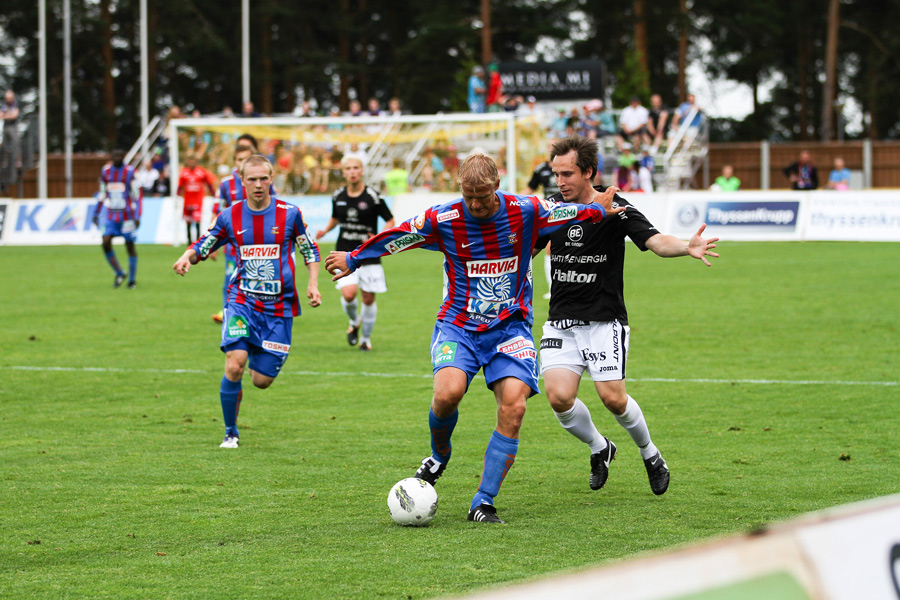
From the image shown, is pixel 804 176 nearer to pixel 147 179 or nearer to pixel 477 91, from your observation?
pixel 477 91

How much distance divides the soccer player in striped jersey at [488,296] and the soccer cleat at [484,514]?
0.19 feet

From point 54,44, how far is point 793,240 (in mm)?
34300

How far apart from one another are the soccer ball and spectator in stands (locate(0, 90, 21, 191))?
3206 centimetres

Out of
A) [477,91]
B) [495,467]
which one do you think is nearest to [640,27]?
[477,91]

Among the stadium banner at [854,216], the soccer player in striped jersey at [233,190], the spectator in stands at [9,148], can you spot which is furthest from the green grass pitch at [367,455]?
the spectator in stands at [9,148]

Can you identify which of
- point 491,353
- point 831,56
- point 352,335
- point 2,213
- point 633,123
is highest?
point 831,56

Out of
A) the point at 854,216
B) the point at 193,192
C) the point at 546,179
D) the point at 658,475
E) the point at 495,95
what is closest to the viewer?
the point at 658,475

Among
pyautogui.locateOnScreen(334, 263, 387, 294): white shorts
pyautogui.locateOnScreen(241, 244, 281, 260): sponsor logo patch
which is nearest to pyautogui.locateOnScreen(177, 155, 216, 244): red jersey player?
pyautogui.locateOnScreen(334, 263, 387, 294): white shorts

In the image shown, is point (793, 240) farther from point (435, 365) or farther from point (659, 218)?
point (435, 365)

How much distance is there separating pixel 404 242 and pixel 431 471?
3.86ft

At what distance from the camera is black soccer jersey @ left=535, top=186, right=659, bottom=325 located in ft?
19.8

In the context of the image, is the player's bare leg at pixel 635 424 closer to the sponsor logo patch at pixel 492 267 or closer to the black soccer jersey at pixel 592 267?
the black soccer jersey at pixel 592 267

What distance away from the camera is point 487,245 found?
5625 millimetres

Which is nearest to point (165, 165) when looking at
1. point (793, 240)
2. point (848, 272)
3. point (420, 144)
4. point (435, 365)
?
point (420, 144)
